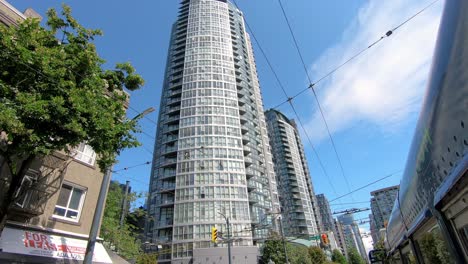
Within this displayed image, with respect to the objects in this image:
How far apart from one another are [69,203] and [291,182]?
90.0 meters

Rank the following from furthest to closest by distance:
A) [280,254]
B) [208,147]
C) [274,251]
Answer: [208,147], [274,251], [280,254]

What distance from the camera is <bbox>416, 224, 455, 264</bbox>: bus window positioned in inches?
119

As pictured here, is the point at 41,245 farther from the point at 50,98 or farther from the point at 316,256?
the point at 316,256

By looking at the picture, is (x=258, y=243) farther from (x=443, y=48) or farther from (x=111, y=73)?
(x=443, y=48)

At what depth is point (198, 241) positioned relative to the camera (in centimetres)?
5003

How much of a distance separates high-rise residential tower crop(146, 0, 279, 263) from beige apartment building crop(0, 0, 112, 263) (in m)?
32.1

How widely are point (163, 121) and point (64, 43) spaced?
6077 centimetres

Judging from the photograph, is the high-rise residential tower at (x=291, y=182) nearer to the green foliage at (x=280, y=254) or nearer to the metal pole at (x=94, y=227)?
the green foliage at (x=280, y=254)

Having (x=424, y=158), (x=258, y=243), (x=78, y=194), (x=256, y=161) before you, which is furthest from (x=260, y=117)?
(x=424, y=158)

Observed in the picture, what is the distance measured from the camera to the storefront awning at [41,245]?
942 cm

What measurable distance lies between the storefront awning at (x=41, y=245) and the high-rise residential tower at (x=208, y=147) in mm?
32538

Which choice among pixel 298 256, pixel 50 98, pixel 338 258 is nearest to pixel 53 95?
pixel 50 98

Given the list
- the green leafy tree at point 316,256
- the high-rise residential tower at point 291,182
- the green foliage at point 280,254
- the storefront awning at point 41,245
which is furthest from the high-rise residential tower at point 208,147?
the storefront awning at point 41,245

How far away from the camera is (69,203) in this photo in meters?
12.6
